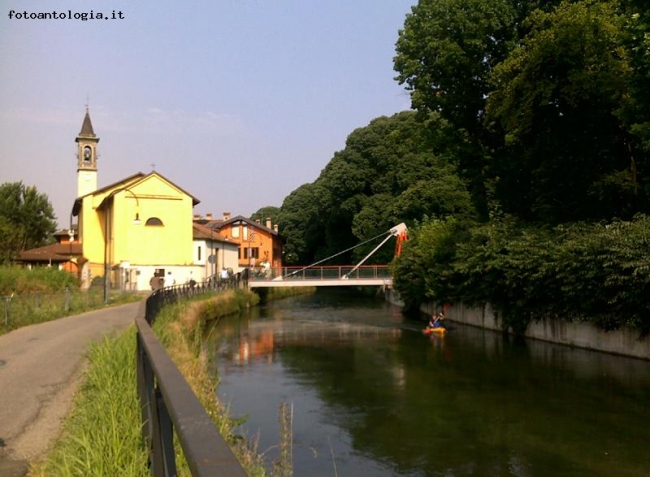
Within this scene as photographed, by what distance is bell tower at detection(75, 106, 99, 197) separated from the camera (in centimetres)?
6053

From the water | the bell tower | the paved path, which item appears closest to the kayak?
the water

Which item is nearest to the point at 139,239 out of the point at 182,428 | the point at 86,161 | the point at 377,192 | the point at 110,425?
the point at 86,161

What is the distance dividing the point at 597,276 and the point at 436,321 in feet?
33.2

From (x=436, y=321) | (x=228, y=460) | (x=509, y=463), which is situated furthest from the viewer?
(x=436, y=321)

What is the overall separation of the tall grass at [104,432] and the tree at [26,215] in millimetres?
62217

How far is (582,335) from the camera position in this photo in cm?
2339

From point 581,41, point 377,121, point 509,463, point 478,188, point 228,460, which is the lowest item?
point 509,463

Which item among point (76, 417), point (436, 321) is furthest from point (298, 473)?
point (436, 321)

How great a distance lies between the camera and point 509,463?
1102 cm

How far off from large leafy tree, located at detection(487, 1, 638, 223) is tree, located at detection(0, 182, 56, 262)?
175 feet

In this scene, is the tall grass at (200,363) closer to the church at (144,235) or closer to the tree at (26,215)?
the church at (144,235)

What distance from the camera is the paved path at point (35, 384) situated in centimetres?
672

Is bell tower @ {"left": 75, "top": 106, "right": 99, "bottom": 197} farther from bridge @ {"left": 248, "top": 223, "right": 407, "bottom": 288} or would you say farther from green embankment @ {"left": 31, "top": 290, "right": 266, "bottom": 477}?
green embankment @ {"left": 31, "top": 290, "right": 266, "bottom": 477}

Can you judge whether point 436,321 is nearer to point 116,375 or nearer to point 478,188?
point 478,188
